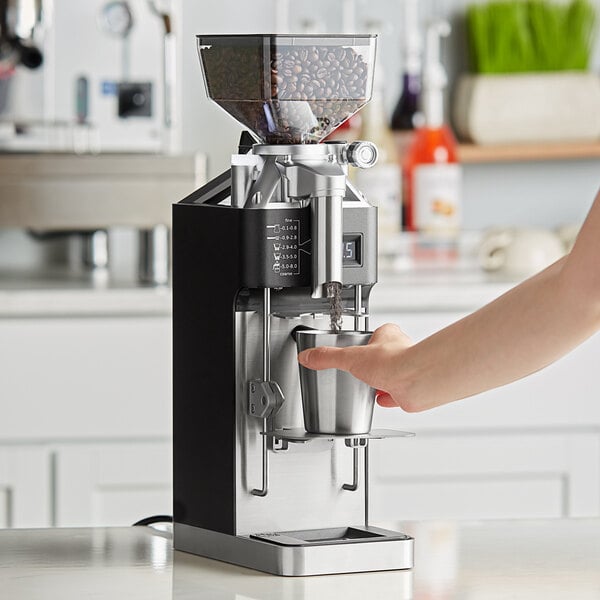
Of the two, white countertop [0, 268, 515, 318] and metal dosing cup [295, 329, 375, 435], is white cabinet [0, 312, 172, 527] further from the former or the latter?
metal dosing cup [295, 329, 375, 435]

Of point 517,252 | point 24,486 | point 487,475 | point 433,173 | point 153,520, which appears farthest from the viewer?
point 433,173

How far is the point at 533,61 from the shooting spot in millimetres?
2697

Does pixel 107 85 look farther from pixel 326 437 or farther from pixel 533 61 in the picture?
pixel 326 437

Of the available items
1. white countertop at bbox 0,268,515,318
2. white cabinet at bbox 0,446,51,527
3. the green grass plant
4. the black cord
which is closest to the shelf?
the green grass plant

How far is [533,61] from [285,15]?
48 centimetres

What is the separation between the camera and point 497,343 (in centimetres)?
88

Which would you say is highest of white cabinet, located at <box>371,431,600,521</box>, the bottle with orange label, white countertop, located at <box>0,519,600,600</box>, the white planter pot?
the white planter pot

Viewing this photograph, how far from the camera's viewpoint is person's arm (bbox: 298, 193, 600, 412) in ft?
2.75

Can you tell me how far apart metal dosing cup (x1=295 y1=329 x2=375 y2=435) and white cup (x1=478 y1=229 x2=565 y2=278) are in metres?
1.46

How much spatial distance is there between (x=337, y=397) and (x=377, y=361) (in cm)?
5

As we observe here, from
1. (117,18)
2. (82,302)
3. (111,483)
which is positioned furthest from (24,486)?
(117,18)

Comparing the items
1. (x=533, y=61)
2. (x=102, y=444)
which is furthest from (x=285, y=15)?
(x=102, y=444)

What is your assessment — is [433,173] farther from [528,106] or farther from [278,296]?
[278,296]

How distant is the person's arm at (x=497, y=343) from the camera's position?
2.75 ft
